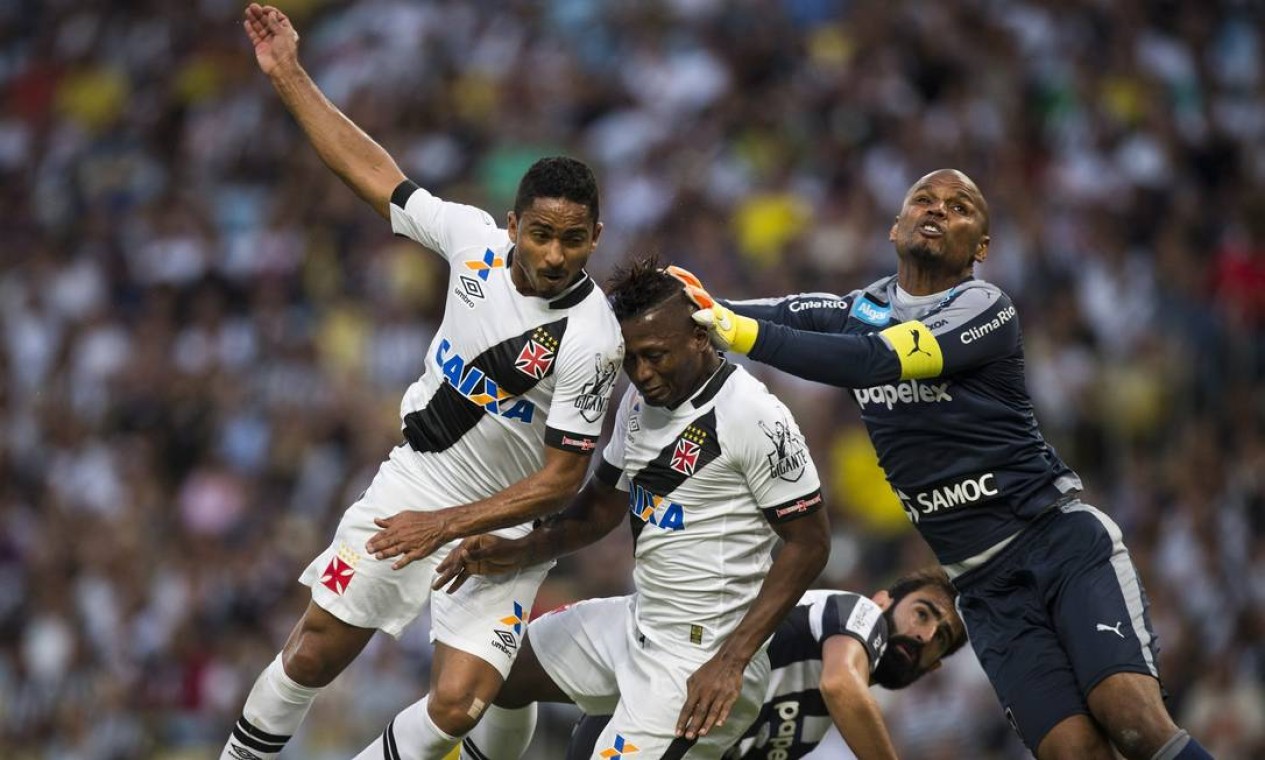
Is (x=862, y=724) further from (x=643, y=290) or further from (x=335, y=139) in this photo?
(x=335, y=139)

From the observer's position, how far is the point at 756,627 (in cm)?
711

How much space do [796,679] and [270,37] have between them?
12.0 feet

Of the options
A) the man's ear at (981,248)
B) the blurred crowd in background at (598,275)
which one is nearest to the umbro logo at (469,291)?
the man's ear at (981,248)

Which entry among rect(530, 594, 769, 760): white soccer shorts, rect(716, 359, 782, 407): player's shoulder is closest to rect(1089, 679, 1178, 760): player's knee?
rect(530, 594, 769, 760): white soccer shorts

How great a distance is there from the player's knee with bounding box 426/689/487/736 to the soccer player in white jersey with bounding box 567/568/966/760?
89 cm

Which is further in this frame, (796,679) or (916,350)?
(796,679)

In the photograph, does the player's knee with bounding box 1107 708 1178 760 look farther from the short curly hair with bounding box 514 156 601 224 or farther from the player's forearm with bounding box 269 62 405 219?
the player's forearm with bounding box 269 62 405 219

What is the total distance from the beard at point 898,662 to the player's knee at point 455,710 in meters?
1.85

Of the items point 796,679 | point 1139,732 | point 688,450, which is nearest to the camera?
point 1139,732

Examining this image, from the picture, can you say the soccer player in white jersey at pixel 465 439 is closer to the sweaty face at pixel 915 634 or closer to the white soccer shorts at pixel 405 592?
the white soccer shorts at pixel 405 592

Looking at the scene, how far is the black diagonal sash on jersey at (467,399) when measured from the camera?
714 cm

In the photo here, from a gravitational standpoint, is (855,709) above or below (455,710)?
below

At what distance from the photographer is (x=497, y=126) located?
1673cm

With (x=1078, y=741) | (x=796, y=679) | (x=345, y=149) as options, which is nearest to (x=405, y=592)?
(x=796, y=679)
